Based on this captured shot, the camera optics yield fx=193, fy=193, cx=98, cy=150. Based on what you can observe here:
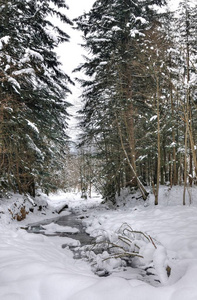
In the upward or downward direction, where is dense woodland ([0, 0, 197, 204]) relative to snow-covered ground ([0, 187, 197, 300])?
upward

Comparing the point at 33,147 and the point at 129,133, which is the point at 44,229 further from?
the point at 129,133

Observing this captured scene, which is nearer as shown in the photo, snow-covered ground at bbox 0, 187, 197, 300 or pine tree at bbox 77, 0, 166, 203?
snow-covered ground at bbox 0, 187, 197, 300

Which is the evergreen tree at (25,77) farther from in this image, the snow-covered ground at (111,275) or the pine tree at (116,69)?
the snow-covered ground at (111,275)

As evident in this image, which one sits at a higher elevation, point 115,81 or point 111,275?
point 115,81

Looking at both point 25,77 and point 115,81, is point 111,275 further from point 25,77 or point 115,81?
point 115,81

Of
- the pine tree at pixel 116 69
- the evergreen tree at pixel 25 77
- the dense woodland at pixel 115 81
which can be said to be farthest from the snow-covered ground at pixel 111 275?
the pine tree at pixel 116 69

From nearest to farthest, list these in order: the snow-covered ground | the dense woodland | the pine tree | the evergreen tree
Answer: the snow-covered ground, the evergreen tree, the dense woodland, the pine tree

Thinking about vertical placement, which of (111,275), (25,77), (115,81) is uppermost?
(115,81)

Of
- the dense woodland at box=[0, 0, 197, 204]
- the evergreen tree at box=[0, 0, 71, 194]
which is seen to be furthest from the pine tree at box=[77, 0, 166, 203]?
the evergreen tree at box=[0, 0, 71, 194]

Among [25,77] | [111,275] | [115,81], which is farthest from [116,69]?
[111,275]

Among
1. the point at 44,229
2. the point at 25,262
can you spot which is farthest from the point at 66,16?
the point at 25,262

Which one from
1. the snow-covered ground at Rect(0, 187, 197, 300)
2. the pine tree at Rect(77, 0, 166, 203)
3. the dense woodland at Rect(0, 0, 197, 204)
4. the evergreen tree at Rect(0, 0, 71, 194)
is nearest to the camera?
the snow-covered ground at Rect(0, 187, 197, 300)

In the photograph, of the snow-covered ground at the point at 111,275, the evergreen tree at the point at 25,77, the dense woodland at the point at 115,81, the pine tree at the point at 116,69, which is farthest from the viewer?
the pine tree at the point at 116,69

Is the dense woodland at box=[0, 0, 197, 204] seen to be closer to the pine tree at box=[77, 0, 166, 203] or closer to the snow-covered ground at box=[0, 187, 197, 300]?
the pine tree at box=[77, 0, 166, 203]
